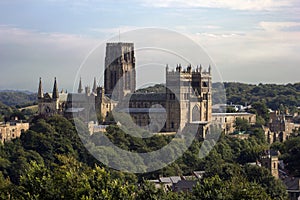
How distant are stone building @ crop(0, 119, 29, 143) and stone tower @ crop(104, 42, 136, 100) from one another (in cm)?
1578

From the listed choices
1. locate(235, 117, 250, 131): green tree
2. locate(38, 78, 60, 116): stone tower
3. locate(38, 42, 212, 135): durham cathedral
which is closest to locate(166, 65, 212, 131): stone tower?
locate(38, 42, 212, 135): durham cathedral

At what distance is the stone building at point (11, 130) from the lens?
84.2 metres

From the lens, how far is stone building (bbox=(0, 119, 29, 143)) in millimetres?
84188

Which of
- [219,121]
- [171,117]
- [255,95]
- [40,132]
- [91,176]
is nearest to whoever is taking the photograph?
[91,176]

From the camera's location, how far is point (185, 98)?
91000 mm

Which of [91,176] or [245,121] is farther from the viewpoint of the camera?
[245,121]

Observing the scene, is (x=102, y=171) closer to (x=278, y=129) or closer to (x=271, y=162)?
(x=271, y=162)

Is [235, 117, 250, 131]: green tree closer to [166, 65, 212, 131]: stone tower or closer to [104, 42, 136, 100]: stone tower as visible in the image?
[166, 65, 212, 131]: stone tower

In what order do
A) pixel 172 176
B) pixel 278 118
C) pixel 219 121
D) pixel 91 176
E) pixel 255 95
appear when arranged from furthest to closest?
pixel 255 95 < pixel 278 118 < pixel 219 121 < pixel 172 176 < pixel 91 176

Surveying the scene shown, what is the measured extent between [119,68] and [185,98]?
48.0 ft

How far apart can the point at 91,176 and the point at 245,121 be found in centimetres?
6043

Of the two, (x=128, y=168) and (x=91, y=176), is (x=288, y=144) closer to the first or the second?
(x=128, y=168)

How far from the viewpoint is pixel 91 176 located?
45.8 metres

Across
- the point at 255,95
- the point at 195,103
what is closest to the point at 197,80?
the point at 195,103
